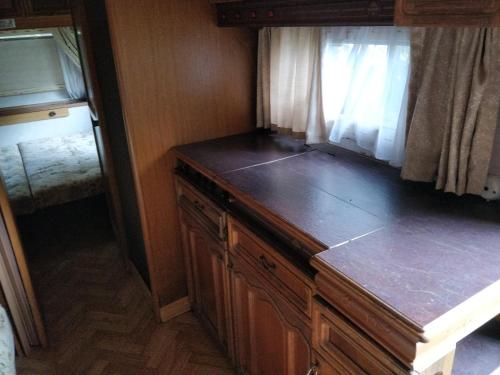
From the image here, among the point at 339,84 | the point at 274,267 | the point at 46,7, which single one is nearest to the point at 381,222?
the point at 274,267

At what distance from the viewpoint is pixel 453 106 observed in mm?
1251

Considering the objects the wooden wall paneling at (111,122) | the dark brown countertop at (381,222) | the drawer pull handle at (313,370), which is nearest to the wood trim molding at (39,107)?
Answer: the wooden wall paneling at (111,122)

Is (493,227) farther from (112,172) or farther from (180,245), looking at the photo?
(112,172)

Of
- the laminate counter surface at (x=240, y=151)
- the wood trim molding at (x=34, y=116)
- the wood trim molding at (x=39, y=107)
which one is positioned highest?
the laminate counter surface at (x=240, y=151)

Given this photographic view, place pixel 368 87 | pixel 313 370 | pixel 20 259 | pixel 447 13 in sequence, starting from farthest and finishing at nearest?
pixel 20 259
pixel 368 87
pixel 313 370
pixel 447 13

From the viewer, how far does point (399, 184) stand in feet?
4.61

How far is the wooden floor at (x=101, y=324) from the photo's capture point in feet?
6.49

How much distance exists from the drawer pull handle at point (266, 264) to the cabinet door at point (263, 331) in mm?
80

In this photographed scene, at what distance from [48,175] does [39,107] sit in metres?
1.92

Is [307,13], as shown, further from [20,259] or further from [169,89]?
A: [20,259]

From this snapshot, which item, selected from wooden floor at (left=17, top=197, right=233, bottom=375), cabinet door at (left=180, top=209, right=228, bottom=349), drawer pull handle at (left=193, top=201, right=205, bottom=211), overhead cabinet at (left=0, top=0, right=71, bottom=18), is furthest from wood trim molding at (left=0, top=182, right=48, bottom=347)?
overhead cabinet at (left=0, top=0, right=71, bottom=18)

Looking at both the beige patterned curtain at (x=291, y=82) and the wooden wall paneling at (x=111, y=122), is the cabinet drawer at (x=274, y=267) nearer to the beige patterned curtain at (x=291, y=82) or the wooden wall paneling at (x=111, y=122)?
the beige patterned curtain at (x=291, y=82)

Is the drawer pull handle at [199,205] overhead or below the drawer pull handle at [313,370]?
overhead

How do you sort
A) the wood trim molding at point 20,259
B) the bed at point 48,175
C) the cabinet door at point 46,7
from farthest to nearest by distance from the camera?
1. the cabinet door at point 46,7
2. the bed at point 48,175
3. the wood trim molding at point 20,259
